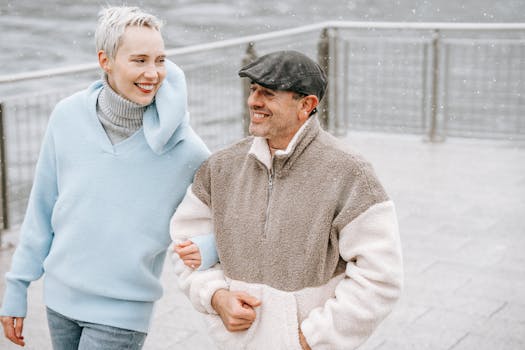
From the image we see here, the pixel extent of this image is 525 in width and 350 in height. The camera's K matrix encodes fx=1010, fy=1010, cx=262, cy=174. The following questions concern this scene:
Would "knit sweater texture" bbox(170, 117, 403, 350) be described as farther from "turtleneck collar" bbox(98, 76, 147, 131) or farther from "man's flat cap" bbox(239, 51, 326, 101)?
"turtleneck collar" bbox(98, 76, 147, 131)

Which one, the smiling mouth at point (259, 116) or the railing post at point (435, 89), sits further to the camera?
the railing post at point (435, 89)

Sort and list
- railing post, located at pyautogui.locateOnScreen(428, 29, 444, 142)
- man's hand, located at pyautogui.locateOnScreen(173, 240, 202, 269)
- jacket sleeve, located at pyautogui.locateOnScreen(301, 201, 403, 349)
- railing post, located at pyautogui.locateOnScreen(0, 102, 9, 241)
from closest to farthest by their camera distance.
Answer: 1. jacket sleeve, located at pyautogui.locateOnScreen(301, 201, 403, 349)
2. man's hand, located at pyautogui.locateOnScreen(173, 240, 202, 269)
3. railing post, located at pyautogui.locateOnScreen(0, 102, 9, 241)
4. railing post, located at pyautogui.locateOnScreen(428, 29, 444, 142)

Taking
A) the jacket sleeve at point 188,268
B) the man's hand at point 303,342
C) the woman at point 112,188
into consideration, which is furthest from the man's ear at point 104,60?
the man's hand at point 303,342

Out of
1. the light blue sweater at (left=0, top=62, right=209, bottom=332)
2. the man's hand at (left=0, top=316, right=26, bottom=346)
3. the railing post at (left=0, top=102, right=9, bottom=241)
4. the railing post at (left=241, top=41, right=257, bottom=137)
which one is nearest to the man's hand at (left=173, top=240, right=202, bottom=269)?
the light blue sweater at (left=0, top=62, right=209, bottom=332)

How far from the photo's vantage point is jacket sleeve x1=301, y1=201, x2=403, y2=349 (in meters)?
2.93

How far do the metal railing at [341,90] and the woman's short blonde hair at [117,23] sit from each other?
369cm

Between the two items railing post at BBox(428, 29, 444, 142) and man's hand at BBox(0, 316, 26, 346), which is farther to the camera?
railing post at BBox(428, 29, 444, 142)

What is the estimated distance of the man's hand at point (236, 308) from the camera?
3059 mm

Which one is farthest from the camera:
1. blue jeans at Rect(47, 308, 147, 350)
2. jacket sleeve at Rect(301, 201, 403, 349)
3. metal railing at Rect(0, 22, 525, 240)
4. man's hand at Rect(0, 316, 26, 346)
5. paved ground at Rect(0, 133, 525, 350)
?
metal railing at Rect(0, 22, 525, 240)

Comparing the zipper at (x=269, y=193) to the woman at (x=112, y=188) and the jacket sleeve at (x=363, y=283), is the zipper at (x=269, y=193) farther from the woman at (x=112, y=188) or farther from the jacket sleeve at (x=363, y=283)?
the woman at (x=112, y=188)

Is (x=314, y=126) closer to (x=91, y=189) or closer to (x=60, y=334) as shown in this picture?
(x=91, y=189)

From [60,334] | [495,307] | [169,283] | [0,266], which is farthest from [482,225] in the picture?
[60,334]

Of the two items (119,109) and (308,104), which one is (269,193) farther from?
(119,109)

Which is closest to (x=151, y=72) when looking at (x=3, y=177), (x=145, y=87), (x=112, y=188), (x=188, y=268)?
(x=145, y=87)
